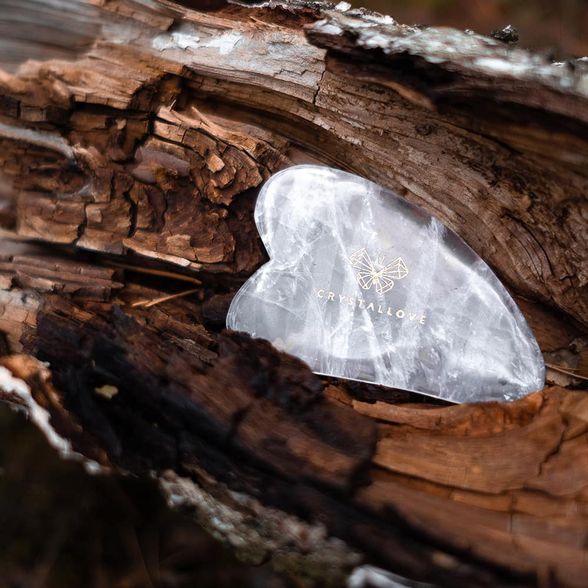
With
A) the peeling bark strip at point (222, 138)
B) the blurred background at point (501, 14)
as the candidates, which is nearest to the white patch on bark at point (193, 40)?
the peeling bark strip at point (222, 138)

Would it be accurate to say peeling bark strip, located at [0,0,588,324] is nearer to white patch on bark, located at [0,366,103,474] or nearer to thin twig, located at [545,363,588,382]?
thin twig, located at [545,363,588,382]

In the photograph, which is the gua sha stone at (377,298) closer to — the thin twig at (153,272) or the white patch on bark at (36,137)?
the thin twig at (153,272)

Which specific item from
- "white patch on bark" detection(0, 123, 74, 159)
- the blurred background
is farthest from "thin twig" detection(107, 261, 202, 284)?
the blurred background

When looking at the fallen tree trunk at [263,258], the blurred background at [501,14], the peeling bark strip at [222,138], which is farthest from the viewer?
the blurred background at [501,14]

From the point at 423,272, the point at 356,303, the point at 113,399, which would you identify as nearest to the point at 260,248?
the point at 356,303

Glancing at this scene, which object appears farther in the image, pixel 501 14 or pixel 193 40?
pixel 501 14

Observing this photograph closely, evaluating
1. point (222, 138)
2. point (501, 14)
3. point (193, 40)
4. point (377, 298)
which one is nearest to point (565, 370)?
point (377, 298)

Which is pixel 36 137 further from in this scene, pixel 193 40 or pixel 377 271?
pixel 377 271
